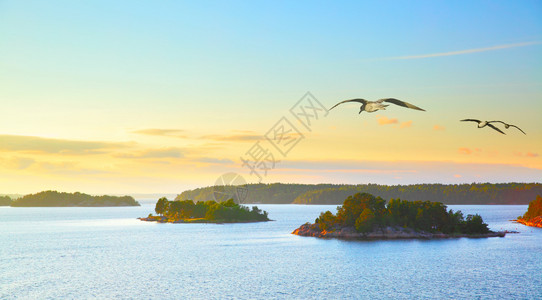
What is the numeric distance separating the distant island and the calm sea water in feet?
32.0

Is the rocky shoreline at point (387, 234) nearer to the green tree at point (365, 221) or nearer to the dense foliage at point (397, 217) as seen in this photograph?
the dense foliage at point (397, 217)

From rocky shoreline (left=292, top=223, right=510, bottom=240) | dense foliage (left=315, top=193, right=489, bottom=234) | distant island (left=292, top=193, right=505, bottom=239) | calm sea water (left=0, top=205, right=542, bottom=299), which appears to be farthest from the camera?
rocky shoreline (left=292, top=223, right=510, bottom=240)

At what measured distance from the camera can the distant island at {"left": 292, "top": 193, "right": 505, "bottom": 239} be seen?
165 metres

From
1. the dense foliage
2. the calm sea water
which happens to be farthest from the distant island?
the calm sea water

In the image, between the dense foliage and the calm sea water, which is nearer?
the calm sea water

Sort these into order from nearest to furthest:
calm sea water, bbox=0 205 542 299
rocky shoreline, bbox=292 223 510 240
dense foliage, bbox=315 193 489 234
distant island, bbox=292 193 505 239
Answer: calm sea water, bbox=0 205 542 299 < distant island, bbox=292 193 505 239 < dense foliage, bbox=315 193 489 234 < rocky shoreline, bbox=292 223 510 240

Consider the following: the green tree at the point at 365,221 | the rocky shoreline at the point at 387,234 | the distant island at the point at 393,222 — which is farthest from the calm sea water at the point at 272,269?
the distant island at the point at 393,222

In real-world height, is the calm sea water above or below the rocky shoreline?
below

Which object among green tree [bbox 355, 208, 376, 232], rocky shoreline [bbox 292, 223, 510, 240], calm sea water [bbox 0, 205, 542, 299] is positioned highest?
green tree [bbox 355, 208, 376, 232]

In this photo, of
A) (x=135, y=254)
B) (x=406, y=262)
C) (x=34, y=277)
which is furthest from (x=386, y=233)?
(x=34, y=277)

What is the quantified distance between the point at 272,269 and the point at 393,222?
7601 cm

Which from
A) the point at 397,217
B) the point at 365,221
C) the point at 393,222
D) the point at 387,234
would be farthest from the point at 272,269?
the point at 397,217

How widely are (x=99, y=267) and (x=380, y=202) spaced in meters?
93.1

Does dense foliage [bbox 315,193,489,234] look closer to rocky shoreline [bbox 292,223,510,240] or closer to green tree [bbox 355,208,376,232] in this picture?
green tree [bbox 355,208,376,232]
